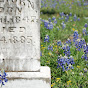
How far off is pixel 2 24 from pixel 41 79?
0.99m

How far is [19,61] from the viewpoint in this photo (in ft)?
10.1

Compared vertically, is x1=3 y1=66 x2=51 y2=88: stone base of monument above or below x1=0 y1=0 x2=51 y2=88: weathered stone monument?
below

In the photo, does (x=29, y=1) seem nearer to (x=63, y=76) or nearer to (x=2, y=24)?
(x=2, y=24)

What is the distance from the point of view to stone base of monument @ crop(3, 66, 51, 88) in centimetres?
306

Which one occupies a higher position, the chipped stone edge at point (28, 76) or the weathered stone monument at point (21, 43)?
the weathered stone monument at point (21, 43)

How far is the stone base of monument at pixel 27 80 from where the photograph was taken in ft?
10.0

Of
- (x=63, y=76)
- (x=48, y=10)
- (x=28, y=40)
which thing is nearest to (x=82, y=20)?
(x=48, y=10)

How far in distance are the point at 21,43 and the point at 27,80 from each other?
1.82 feet

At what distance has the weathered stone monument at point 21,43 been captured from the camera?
2961mm

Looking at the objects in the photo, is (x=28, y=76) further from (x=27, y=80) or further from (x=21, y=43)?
(x=21, y=43)

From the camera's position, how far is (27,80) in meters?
3.07

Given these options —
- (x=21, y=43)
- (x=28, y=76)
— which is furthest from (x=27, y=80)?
(x=21, y=43)

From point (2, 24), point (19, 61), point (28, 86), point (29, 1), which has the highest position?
point (29, 1)

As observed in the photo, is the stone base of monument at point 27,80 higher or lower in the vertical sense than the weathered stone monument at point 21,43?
lower
